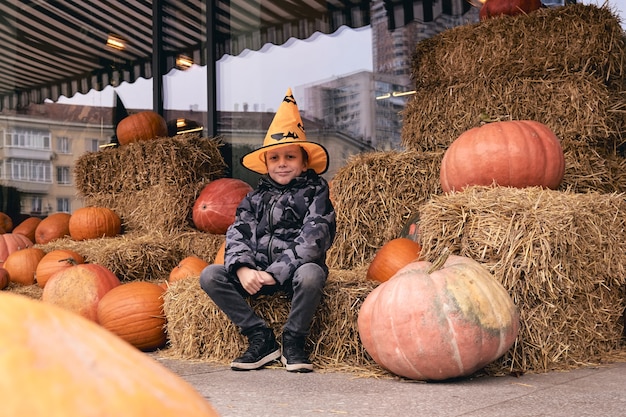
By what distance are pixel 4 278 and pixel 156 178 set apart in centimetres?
135

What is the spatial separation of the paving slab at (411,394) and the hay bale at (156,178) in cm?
253

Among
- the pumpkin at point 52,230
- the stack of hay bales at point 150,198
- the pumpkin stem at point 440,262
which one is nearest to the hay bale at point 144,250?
the stack of hay bales at point 150,198

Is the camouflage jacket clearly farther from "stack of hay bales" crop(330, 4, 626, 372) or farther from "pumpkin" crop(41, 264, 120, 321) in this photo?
"pumpkin" crop(41, 264, 120, 321)

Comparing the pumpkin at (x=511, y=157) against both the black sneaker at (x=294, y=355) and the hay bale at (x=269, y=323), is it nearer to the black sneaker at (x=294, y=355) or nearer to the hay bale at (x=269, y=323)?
the hay bale at (x=269, y=323)

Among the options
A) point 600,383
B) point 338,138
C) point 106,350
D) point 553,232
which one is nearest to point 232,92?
point 338,138

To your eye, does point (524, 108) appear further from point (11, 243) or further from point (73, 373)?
point (11, 243)

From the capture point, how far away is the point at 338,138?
5.96 m

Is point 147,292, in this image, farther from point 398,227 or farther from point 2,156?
point 2,156

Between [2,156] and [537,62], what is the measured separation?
20.4 feet

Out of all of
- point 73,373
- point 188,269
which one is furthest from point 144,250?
point 73,373

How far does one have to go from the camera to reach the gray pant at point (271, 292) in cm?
297

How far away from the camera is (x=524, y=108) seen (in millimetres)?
4184

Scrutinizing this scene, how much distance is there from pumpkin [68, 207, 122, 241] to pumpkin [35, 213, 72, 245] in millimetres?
442

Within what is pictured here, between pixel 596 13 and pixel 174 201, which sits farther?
pixel 174 201
